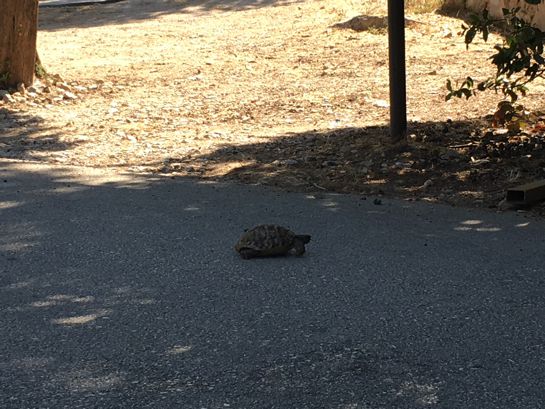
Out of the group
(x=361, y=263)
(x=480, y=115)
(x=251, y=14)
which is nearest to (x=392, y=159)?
(x=480, y=115)

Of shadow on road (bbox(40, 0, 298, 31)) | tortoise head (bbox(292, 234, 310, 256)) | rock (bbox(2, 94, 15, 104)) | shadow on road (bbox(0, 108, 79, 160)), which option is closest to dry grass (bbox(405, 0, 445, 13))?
shadow on road (bbox(40, 0, 298, 31))

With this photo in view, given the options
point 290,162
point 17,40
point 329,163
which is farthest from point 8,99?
point 329,163

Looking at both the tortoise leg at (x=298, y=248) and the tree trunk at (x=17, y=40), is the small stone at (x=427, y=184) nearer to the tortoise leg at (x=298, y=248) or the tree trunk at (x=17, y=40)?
the tortoise leg at (x=298, y=248)

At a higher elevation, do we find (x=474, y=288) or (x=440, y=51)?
(x=440, y=51)

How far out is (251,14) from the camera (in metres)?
20.9

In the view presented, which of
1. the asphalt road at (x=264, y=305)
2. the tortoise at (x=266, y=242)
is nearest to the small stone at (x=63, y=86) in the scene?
the asphalt road at (x=264, y=305)

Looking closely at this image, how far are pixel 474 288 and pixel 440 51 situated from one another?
10188 millimetres

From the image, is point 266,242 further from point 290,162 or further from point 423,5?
point 423,5

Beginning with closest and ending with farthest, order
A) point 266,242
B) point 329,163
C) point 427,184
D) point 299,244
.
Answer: point 266,242 → point 299,244 → point 427,184 → point 329,163

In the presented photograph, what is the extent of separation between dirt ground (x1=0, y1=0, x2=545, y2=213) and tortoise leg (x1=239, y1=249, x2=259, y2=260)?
2183 millimetres

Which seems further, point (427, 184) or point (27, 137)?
point (27, 137)

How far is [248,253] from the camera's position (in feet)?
20.2

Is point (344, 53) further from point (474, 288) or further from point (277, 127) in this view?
point (474, 288)

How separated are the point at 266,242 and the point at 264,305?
32.4 inches
